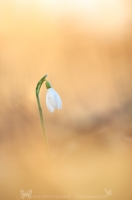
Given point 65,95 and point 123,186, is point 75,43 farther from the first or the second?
point 123,186

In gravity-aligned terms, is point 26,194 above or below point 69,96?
below

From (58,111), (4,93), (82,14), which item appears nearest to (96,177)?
(58,111)

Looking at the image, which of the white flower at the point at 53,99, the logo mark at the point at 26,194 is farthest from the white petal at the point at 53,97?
the logo mark at the point at 26,194

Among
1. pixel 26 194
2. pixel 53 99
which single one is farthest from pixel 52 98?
pixel 26 194

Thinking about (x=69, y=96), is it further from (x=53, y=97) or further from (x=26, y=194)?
(x=26, y=194)

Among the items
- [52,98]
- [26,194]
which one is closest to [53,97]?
[52,98]

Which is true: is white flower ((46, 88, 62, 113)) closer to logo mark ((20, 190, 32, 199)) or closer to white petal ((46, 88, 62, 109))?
white petal ((46, 88, 62, 109))

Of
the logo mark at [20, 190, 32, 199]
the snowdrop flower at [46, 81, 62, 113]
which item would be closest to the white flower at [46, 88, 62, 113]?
the snowdrop flower at [46, 81, 62, 113]

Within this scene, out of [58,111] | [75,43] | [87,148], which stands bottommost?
[87,148]
